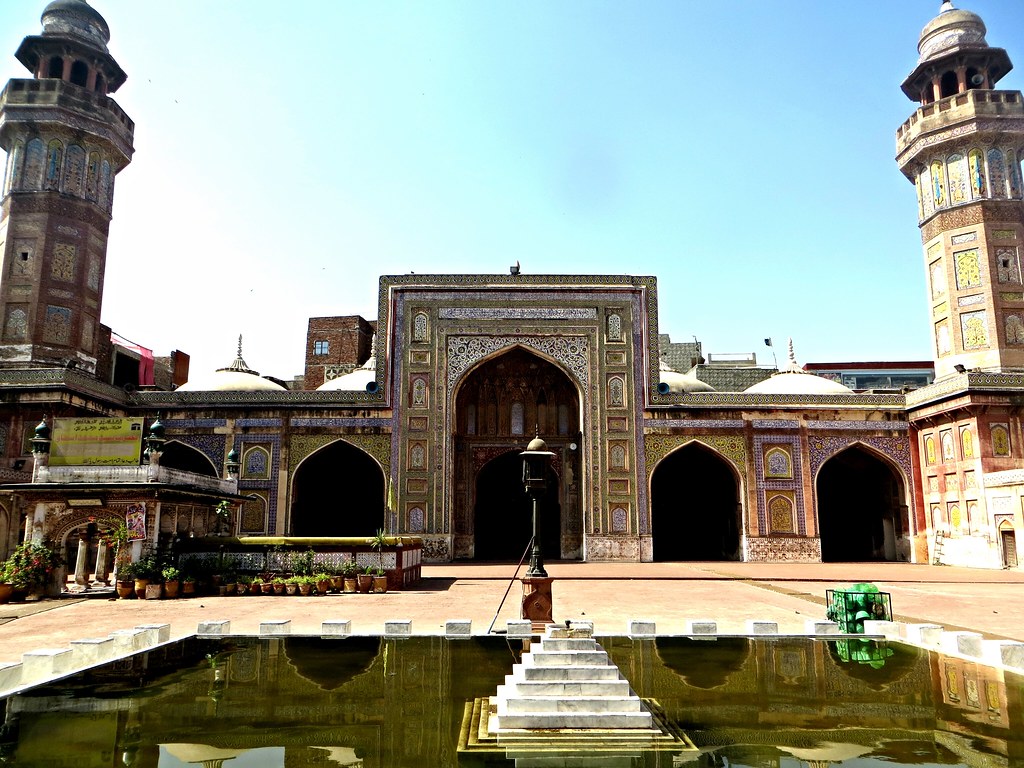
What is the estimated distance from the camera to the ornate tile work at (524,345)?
25.9m

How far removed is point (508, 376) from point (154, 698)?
71.8 ft

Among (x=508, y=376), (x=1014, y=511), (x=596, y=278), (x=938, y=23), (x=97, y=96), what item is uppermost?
(x=938, y=23)

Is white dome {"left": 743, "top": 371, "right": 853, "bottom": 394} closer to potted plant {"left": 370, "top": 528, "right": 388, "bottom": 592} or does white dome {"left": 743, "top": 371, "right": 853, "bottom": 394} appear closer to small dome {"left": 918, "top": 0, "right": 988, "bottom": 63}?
small dome {"left": 918, "top": 0, "right": 988, "bottom": 63}

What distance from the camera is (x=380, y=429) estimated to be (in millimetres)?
25406

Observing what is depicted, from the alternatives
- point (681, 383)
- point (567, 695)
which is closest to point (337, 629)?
point (567, 695)

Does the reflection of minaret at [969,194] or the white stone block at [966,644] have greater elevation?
the reflection of minaret at [969,194]

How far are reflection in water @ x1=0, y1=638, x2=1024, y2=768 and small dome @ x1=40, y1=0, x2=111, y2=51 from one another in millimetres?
24335

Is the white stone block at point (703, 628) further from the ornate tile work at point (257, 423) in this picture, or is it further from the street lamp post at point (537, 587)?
the ornate tile work at point (257, 423)

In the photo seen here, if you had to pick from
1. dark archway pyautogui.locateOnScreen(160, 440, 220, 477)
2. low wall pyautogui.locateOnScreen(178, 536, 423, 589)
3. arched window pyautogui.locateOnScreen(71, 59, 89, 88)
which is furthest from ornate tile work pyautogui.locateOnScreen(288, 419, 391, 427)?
arched window pyautogui.locateOnScreen(71, 59, 89, 88)

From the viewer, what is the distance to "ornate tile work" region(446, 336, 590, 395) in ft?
85.0

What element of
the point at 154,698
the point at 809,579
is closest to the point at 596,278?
the point at 809,579

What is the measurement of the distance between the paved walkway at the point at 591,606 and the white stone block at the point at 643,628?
21 centimetres

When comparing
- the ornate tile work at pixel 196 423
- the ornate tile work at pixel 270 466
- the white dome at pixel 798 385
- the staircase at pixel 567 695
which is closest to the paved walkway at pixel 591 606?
the staircase at pixel 567 695

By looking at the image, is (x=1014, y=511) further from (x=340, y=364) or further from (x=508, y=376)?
(x=340, y=364)
